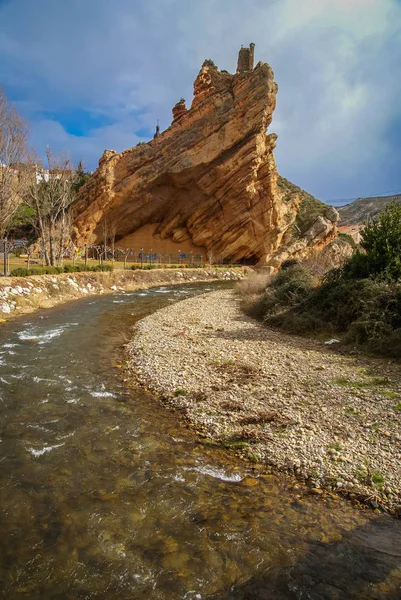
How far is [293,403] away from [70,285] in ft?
70.8

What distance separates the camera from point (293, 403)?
24.0 feet

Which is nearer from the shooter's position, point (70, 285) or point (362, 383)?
point (362, 383)

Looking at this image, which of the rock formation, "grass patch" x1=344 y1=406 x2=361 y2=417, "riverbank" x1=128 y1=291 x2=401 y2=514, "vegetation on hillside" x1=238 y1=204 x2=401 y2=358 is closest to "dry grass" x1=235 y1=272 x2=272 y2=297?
"vegetation on hillside" x1=238 y1=204 x2=401 y2=358

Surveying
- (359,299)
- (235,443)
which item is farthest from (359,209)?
(235,443)

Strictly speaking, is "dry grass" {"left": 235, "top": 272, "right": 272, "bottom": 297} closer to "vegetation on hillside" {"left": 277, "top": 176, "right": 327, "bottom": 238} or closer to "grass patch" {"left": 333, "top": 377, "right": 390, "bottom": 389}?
"grass patch" {"left": 333, "top": 377, "right": 390, "bottom": 389}

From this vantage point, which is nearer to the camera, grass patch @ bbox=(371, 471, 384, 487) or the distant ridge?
grass patch @ bbox=(371, 471, 384, 487)

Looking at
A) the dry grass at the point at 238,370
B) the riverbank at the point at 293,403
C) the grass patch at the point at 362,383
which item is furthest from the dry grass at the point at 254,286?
the grass patch at the point at 362,383

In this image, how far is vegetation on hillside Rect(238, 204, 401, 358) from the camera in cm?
1093

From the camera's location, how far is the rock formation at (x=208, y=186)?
2093 inches

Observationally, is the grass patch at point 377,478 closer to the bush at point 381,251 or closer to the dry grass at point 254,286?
the bush at point 381,251

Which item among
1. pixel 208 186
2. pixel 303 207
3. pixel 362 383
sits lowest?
pixel 362 383

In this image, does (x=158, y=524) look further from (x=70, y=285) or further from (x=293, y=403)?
(x=70, y=285)

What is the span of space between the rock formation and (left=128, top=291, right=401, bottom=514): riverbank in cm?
4642

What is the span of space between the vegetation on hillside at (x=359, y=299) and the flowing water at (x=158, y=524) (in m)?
6.82
